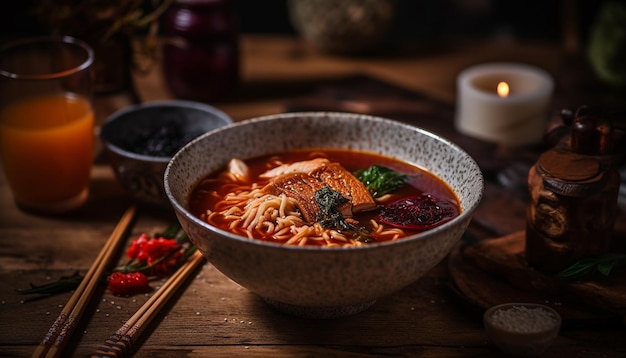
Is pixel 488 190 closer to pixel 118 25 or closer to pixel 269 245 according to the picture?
pixel 269 245

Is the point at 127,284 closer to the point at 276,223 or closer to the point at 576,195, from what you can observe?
the point at 276,223

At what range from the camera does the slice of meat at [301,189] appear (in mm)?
2549

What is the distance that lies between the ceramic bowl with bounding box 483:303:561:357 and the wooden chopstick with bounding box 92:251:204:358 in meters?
1.05

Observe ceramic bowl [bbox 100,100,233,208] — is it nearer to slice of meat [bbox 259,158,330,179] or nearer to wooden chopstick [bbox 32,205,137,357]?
wooden chopstick [bbox 32,205,137,357]

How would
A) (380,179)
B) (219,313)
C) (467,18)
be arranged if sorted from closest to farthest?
(219,313)
(380,179)
(467,18)

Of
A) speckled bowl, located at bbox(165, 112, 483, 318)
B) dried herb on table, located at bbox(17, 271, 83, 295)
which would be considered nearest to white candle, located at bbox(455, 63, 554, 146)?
speckled bowl, located at bbox(165, 112, 483, 318)

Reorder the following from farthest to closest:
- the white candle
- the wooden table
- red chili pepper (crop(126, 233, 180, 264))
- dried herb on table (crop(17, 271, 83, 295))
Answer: the white candle < red chili pepper (crop(126, 233, 180, 264)) < dried herb on table (crop(17, 271, 83, 295)) < the wooden table

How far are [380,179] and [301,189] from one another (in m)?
0.32

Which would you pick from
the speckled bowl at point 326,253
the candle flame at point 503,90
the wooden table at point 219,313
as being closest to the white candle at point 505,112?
the candle flame at point 503,90

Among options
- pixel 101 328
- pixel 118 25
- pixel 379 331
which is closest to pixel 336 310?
pixel 379 331

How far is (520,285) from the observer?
266 centimetres

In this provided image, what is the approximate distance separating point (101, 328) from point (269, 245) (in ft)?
2.45

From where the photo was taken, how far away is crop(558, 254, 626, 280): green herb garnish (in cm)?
253

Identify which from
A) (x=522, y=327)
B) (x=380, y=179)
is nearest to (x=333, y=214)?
(x=380, y=179)
